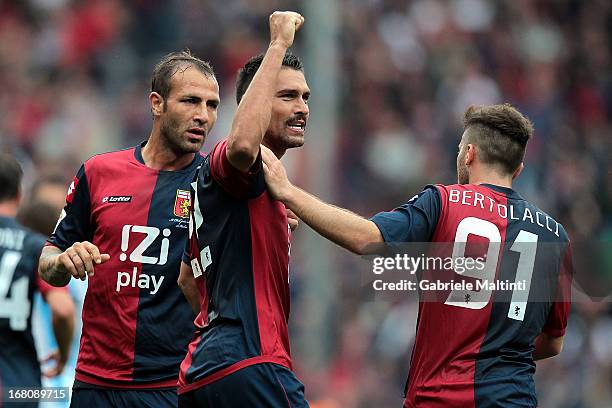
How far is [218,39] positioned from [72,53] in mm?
2000

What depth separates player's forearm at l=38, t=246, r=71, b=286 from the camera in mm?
5789

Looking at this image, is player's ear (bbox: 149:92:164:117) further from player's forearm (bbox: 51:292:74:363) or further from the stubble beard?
player's forearm (bbox: 51:292:74:363)

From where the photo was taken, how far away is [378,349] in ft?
37.6

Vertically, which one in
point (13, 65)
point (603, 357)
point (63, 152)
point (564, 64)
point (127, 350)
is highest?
point (564, 64)

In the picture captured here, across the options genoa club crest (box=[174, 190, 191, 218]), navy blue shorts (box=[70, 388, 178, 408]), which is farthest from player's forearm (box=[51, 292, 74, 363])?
genoa club crest (box=[174, 190, 191, 218])

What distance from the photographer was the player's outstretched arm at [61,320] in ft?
24.1

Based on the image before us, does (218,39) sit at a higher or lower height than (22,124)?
higher

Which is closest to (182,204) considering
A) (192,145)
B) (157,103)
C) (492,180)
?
(192,145)

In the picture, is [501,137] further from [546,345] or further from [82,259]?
[82,259]

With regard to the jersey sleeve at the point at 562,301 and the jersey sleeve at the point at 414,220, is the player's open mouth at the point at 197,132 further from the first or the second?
the jersey sleeve at the point at 562,301

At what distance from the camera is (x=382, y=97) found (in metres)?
14.3

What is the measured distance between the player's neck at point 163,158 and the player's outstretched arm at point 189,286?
77 centimetres

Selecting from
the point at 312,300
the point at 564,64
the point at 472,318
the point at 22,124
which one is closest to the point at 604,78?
the point at 564,64

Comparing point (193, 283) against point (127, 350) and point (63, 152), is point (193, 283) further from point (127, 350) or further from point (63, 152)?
point (63, 152)
